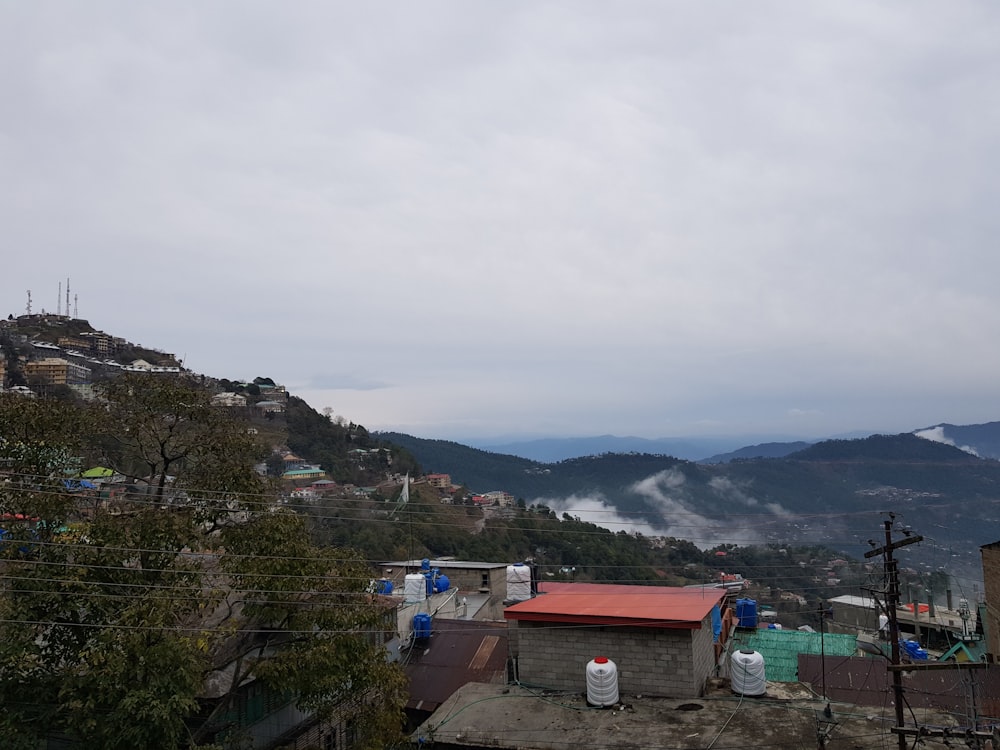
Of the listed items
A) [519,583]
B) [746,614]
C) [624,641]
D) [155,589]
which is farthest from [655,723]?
[155,589]

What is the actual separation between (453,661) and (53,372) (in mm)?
81014

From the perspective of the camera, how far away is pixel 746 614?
21578 mm

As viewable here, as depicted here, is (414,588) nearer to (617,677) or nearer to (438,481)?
(617,677)

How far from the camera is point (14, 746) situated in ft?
34.3

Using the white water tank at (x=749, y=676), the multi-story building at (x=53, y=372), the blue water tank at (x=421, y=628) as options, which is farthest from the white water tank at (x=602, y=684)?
the multi-story building at (x=53, y=372)

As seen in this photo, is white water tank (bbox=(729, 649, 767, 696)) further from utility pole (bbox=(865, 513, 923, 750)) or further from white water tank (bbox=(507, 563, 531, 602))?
white water tank (bbox=(507, 563, 531, 602))

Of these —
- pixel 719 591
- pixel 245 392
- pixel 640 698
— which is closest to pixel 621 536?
pixel 719 591

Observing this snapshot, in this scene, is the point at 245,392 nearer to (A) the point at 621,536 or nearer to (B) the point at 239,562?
(A) the point at 621,536

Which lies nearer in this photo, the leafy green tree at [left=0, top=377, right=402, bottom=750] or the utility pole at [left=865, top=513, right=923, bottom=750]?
the leafy green tree at [left=0, top=377, right=402, bottom=750]

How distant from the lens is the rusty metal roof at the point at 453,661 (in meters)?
18.2

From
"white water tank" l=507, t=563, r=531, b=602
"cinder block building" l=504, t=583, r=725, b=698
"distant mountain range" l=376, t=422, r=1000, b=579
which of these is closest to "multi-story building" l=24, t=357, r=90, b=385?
"distant mountain range" l=376, t=422, r=1000, b=579

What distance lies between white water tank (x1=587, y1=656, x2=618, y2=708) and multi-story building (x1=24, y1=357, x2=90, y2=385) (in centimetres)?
7986

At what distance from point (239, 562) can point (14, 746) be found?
13.9ft

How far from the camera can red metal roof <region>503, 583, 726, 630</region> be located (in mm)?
14648
